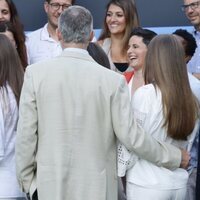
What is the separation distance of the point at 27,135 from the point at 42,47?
2034 mm

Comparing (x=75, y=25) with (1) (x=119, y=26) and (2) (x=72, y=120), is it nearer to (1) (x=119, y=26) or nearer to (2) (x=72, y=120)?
(2) (x=72, y=120)

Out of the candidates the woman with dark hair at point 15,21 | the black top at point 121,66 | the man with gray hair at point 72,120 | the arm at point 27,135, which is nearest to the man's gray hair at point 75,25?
the man with gray hair at point 72,120

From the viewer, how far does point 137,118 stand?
330 cm

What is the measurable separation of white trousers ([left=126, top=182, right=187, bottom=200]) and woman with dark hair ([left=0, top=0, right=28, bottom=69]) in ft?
5.08

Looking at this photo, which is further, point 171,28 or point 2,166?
point 171,28

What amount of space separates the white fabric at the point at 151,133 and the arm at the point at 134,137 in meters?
0.06

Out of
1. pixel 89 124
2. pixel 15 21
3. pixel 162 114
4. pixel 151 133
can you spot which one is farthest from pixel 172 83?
pixel 15 21

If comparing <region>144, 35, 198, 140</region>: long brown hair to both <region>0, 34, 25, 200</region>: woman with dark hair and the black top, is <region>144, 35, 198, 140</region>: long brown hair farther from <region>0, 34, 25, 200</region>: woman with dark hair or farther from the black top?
the black top

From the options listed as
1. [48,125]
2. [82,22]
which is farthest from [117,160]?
[82,22]

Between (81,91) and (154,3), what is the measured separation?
274 cm

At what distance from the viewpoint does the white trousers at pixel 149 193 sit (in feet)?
10.7

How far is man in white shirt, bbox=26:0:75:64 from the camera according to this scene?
16.2ft

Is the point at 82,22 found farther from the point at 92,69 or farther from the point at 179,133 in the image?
the point at 179,133

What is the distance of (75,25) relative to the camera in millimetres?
3027
